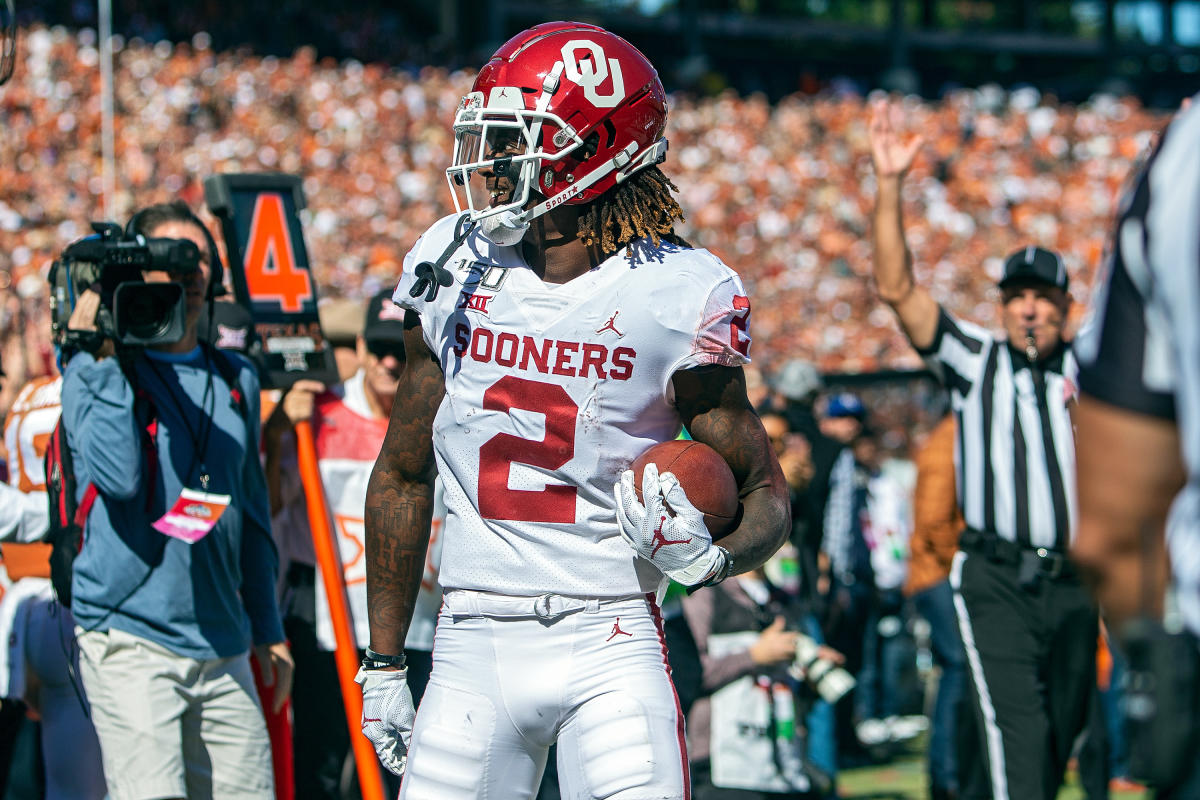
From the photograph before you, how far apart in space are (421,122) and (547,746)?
55.7 ft

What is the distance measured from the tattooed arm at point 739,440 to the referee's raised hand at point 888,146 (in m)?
2.05

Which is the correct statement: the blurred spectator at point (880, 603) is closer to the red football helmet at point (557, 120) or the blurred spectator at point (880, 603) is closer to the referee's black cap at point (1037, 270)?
the referee's black cap at point (1037, 270)

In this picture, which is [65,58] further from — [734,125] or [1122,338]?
[1122,338]

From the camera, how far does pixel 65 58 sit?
52.4 feet

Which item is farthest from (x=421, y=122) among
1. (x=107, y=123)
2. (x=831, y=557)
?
(x=831, y=557)

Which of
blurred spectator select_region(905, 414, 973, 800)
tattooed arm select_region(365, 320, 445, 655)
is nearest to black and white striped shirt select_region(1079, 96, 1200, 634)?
tattooed arm select_region(365, 320, 445, 655)

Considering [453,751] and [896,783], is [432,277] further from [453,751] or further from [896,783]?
[896,783]

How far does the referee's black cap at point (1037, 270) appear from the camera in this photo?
14.8 ft

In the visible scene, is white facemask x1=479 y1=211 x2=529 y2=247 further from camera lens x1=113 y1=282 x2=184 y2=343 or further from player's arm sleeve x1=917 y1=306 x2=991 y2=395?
player's arm sleeve x1=917 y1=306 x2=991 y2=395

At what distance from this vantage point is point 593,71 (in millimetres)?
2648

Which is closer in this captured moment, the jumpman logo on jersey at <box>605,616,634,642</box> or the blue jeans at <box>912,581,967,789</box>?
the jumpman logo on jersey at <box>605,616,634,642</box>

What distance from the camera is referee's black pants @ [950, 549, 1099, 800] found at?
13.8ft

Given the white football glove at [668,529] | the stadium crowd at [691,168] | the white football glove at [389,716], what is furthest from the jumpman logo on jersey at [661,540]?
the stadium crowd at [691,168]

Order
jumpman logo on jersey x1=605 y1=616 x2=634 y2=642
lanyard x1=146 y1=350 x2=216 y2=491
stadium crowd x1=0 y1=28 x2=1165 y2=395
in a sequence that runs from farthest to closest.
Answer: stadium crowd x1=0 y1=28 x2=1165 y2=395 < lanyard x1=146 y1=350 x2=216 y2=491 < jumpman logo on jersey x1=605 y1=616 x2=634 y2=642
